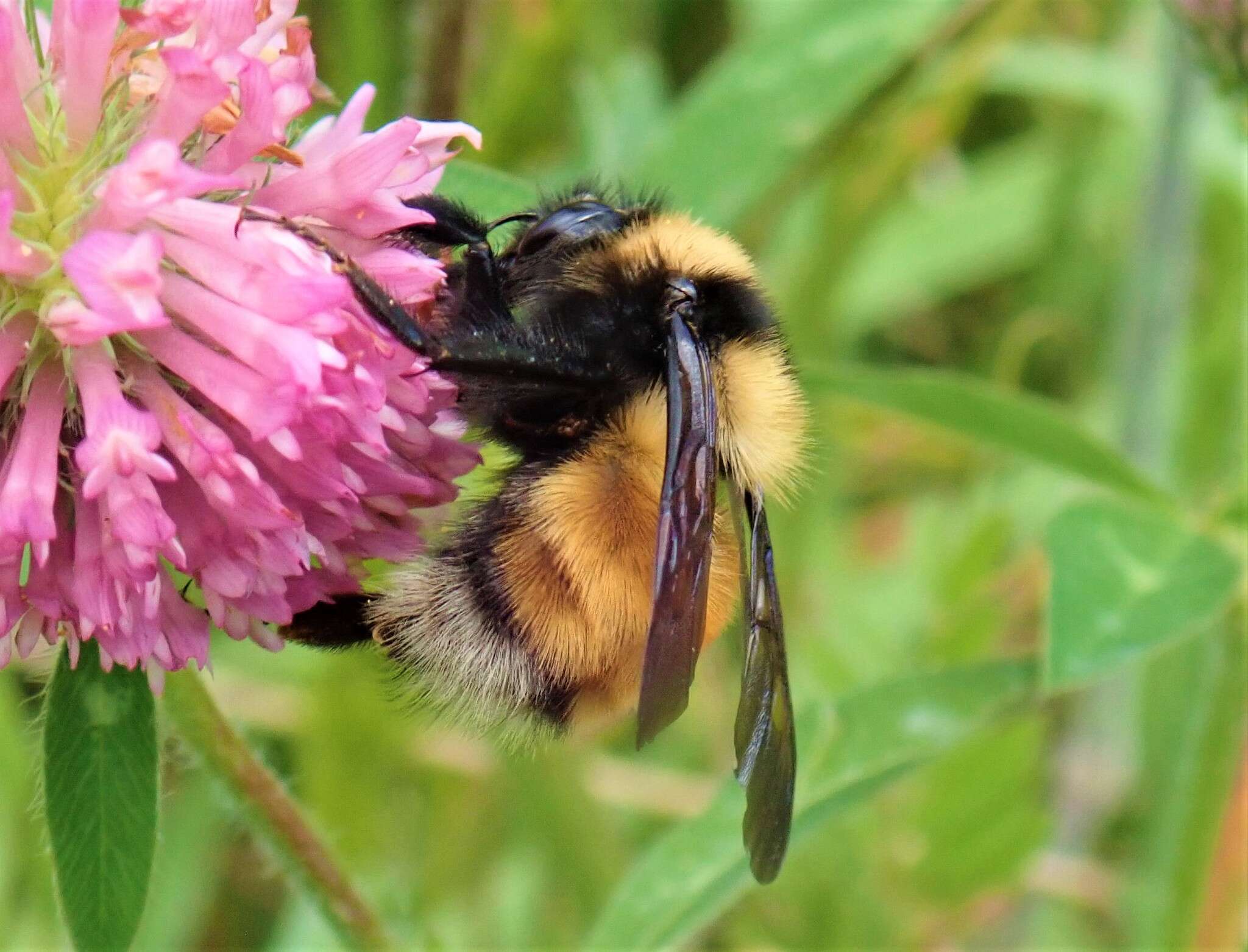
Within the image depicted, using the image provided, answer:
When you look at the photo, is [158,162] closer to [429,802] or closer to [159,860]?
[159,860]

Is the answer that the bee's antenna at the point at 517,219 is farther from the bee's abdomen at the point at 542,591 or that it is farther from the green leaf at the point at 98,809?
the green leaf at the point at 98,809

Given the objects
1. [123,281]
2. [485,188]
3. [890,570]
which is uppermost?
[123,281]

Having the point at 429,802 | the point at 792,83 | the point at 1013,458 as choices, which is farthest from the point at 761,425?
the point at 1013,458

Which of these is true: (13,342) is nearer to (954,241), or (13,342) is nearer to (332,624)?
(332,624)

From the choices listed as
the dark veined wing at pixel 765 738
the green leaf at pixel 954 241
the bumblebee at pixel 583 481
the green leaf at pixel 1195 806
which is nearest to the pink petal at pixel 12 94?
the bumblebee at pixel 583 481

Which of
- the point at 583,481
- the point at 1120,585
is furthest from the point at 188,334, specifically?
the point at 1120,585

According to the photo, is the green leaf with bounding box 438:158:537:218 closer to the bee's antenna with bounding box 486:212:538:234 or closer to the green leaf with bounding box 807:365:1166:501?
the bee's antenna with bounding box 486:212:538:234

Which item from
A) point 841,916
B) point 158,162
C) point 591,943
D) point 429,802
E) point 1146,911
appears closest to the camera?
point 158,162
